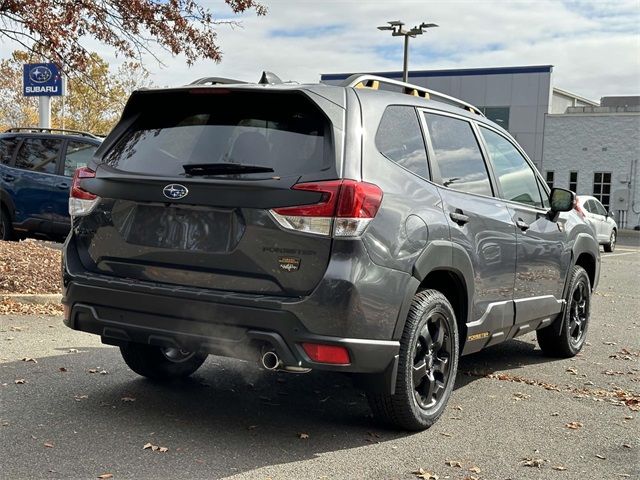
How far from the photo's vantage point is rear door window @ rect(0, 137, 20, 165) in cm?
1241

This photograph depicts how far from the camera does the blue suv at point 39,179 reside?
11.9m

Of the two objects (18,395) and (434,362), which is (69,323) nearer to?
(18,395)

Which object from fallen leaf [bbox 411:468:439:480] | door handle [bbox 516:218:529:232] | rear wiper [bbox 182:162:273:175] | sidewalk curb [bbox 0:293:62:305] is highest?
rear wiper [bbox 182:162:273:175]

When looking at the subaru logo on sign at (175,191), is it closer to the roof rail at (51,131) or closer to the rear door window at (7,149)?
the roof rail at (51,131)

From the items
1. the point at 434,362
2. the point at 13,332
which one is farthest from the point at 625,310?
the point at 13,332

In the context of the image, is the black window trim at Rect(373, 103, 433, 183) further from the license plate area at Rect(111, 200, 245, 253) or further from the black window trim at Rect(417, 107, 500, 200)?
the license plate area at Rect(111, 200, 245, 253)

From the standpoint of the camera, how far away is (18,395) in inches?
192

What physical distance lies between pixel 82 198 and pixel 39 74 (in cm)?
1010

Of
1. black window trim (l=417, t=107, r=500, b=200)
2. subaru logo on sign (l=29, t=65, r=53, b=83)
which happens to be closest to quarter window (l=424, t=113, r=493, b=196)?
black window trim (l=417, t=107, r=500, b=200)

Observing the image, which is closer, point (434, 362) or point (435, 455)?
point (435, 455)

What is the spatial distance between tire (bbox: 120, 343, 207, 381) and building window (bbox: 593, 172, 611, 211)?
1525 inches

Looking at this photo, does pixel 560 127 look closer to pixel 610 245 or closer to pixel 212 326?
pixel 610 245

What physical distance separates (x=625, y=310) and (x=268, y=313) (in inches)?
311

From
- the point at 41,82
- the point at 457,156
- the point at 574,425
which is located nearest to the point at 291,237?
the point at 457,156
